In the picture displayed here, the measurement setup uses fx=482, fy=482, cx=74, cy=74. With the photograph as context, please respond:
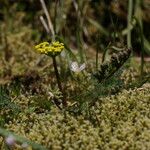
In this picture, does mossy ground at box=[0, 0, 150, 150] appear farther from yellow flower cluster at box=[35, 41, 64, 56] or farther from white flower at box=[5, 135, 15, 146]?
yellow flower cluster at box=[35, 41, 64, 56]

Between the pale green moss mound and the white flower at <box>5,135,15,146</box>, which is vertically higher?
the white flower at <box>5,135,15,146</box>

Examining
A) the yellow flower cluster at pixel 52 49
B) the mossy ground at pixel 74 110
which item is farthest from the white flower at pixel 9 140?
the yellow flower cluster at pixel 52 49

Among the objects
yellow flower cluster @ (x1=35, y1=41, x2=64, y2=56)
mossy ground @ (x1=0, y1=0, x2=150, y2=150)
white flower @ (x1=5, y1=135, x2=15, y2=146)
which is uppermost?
yellow flower cluster @ (x1=35, y1=41, x2=64, y2=56)

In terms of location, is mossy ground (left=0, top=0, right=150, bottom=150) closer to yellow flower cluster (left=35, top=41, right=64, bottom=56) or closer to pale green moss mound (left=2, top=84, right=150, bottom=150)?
pale green moss mound (left=2, top=84, right=150, bottom=150)

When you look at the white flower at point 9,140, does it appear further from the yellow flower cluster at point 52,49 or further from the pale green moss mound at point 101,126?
Answer: the yellow flower cluster at point 52,49

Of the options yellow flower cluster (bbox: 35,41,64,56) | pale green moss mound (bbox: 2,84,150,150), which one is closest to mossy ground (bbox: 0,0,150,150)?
pale green moss mound (bbox: 2,84,150,150)

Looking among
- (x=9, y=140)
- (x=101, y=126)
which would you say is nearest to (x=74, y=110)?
(x=101, y=126)

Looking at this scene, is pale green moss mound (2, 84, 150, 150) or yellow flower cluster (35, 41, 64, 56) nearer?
pale green moss mound (2, 84, 150, 150)

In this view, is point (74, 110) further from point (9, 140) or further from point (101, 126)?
point (9, 140)
